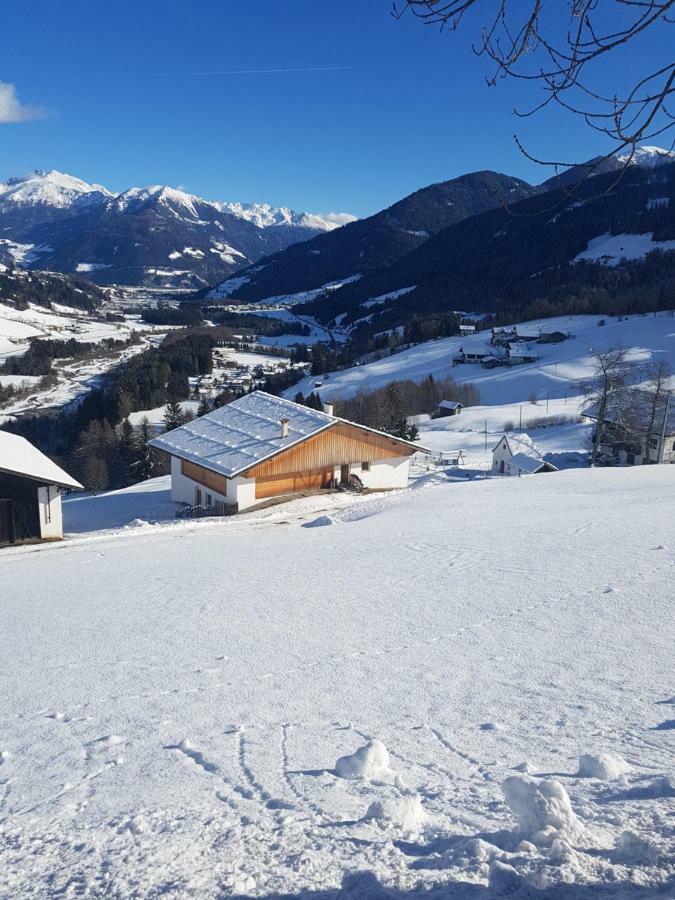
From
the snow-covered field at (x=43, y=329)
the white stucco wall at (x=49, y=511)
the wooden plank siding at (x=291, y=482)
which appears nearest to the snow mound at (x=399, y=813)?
the white stucco wall at (x=49, y=511)

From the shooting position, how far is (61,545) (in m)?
15.9

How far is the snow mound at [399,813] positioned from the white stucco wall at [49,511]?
1785 centimetres

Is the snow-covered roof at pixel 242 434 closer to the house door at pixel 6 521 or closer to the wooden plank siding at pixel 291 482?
the wooden plank siding at pixel 291 482

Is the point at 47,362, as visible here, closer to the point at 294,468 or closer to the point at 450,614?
the point at 294,468

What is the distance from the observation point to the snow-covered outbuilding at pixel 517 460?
35.0 meters

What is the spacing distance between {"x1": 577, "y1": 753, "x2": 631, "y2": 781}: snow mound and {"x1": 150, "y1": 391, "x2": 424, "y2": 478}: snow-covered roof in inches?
730

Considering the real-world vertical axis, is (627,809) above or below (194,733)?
above

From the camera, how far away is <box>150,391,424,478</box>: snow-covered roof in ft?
74.3

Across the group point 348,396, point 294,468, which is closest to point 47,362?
point 348,396

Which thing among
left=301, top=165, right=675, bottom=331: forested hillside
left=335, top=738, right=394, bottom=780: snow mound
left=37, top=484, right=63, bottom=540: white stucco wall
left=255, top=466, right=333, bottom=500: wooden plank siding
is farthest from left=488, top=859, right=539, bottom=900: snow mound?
left=301, top=165, right=675, bottom=331: forested hillside

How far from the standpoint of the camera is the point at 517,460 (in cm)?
3625

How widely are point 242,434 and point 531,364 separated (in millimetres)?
79123

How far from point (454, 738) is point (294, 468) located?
65.6 feet

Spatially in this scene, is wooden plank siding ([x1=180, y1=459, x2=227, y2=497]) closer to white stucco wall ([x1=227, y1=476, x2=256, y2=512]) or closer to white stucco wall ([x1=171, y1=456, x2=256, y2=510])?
white stucco wall ([x1=171, y1=456, x2=256, y2=510])
